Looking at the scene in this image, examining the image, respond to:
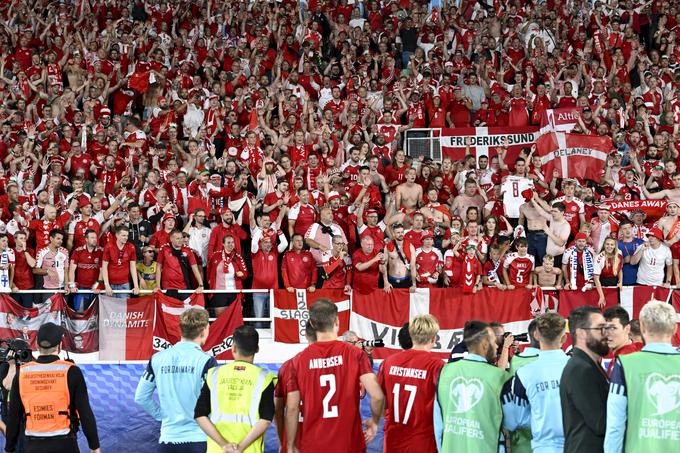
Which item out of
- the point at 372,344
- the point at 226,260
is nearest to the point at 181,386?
the point at 372,344

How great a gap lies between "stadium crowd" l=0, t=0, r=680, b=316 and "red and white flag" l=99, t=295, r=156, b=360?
439mm

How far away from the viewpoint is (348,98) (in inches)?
751

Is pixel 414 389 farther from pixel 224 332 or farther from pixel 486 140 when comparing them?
pixel 486 140

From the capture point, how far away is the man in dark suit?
530 centimetres

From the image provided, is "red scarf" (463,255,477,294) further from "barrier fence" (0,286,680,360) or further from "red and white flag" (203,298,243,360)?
"red and white flag" (203,298,243,360)

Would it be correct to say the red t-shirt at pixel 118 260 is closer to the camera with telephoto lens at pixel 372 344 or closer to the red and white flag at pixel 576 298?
the camera with telephoto lens at pixel 372 344

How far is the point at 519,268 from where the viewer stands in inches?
554

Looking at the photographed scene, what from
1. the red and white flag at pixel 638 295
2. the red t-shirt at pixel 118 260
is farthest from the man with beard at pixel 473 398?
the red t-shirt at pixel 118 260

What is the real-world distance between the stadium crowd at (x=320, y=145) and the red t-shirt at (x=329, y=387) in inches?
294

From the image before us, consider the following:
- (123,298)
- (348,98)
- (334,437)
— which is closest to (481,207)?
(348,98)

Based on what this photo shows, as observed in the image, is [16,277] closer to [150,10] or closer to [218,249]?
[218,249]

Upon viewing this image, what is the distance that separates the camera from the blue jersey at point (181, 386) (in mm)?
6617

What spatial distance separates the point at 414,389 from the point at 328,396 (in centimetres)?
63

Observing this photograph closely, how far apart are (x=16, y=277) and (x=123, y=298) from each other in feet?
6.79
